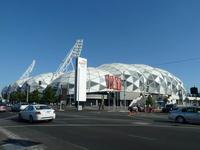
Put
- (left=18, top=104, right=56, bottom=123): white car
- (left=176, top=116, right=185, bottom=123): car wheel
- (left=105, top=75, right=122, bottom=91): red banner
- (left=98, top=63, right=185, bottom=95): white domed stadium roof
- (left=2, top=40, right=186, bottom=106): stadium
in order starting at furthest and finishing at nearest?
(left=98, top=63, right=185, bottom=95): white domed stadium roof → (left=2, top=40, right=186, bottom=106): stadium → (left=105, top=75, right=122, bottom=91): red banner → (left=176, top=116, right=185, bottom=123): car wheel → (left=18, top=104, right=56, bottom=123): white car

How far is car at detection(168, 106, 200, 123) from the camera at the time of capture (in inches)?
1247

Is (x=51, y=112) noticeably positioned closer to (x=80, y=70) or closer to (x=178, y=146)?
(x=178, y=146)

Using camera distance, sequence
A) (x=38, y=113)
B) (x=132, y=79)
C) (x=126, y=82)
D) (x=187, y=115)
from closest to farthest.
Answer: (x=38, y=113)
(x=187, y=115)
(x=126, y=82)
(x=132, y=79)

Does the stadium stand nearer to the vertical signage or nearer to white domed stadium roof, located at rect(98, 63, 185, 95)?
white domed stadium roof, located at rect(98, 63, 185, 95)

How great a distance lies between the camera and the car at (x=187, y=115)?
31672 mm

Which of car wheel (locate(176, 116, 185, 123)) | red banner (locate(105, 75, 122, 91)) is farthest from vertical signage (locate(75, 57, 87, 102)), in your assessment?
car wheel (locate(176, 116, 185, 123))

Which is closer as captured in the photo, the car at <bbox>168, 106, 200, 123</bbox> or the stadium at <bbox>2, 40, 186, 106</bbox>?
the car at <bbox>168, 106, 200, 123</bbox>

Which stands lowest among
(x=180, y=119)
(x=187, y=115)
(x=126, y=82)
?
(x=180, y=119)

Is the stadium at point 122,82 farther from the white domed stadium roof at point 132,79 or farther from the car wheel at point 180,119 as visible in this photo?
the car wheel at point 180,119

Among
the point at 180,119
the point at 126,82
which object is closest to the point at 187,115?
the point at 180,119

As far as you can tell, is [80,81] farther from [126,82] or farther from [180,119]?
[126,82]

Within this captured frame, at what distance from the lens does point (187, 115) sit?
32.2 metres

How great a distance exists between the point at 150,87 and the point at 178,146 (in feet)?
463

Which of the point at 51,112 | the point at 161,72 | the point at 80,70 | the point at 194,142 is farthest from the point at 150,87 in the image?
the point at 194,142
